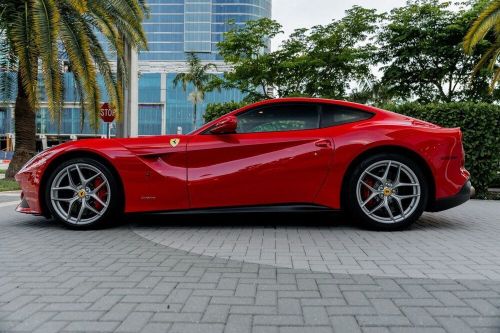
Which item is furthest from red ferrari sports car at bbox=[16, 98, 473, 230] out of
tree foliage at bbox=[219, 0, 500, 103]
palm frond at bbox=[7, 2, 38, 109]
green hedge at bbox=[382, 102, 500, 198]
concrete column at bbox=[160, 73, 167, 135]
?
concrete column at bbox=[160, 73, 167, 135]

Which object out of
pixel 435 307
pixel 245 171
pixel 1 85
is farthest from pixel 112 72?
pixel 435 307

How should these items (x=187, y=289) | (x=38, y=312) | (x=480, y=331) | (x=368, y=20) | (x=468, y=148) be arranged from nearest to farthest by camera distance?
(x=480, y=331) < (x=38, y=312) < (x=187, y=289) < (x=468, y=148) < (x=368, y=20)

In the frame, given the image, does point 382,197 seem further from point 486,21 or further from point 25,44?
point 486,21

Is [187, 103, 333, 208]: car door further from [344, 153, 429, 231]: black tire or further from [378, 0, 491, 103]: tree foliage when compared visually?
[378, 0, 491, 103]: tree foliage

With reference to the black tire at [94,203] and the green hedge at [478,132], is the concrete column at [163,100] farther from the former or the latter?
the black tire at [94,203]

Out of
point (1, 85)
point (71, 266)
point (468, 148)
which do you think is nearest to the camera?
point (71, 266)

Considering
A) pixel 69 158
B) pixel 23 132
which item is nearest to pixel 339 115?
pixel 69 158

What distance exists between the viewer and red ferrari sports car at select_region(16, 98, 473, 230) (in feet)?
14.9

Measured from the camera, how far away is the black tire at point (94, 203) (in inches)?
183

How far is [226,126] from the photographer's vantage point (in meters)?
4.59

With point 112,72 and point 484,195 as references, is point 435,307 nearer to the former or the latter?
point 484,195

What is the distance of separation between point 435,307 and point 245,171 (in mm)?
2477

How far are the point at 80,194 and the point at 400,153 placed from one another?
3.44 metres

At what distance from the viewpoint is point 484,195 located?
8.97 metres
